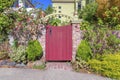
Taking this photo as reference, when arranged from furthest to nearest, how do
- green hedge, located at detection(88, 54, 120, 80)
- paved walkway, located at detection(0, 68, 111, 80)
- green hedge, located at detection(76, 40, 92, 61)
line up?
green hedge, located at detection(76, 40, 92, 61), green hedge, located at detection(88, 54, 120, 80), paved walkway, located at detection(0, 68, 111, 80)

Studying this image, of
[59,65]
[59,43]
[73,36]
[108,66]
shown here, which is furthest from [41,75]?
[73,36]

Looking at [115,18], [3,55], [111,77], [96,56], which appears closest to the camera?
[111,77]

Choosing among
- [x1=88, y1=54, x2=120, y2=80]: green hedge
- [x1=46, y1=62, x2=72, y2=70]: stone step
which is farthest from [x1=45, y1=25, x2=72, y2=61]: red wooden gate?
[x1=88, y1=54, x2=120, y2=80]: green hedge

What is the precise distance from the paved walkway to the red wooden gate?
1.83 meters

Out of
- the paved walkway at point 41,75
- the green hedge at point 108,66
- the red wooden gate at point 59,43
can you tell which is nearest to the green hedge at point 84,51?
the red wooden gate at point 59,43

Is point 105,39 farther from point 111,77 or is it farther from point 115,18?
point 115,18

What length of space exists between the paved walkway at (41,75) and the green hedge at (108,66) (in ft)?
1.31

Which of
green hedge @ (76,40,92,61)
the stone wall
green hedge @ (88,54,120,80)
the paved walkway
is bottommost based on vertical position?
the paved walkway

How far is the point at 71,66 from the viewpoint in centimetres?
1143

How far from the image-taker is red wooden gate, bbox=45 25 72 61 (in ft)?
39.9

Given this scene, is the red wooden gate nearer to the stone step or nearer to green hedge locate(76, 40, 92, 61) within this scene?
the stone step

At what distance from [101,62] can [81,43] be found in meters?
1.90

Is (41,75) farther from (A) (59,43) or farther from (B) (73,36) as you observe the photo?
(B) (73,36)

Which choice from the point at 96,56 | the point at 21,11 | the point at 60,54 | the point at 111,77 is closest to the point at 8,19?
the point at 21,11
